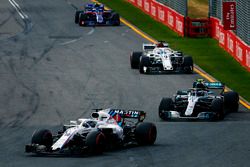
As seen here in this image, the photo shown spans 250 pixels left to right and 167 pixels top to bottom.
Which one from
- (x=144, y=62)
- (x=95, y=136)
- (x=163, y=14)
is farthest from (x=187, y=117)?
(x=163, y=14)

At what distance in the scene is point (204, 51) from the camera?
190 feet

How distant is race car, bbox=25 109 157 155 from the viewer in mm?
29016

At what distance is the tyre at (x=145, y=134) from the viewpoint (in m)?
31.2

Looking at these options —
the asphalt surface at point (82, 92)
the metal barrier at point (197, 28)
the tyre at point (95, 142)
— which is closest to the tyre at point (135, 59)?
the asphalt surface at point (82, 92)

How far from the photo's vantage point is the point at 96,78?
160 feet

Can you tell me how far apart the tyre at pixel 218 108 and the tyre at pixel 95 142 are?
8.78 m

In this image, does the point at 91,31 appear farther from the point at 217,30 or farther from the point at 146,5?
the point at 146,5

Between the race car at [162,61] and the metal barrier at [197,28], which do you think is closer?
the race car at [162,61]

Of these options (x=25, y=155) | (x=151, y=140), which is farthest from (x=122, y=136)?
(x=25, y=155)

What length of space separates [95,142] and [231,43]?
91.7ft

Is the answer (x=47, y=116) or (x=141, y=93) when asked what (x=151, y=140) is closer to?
(x=47, y=116)

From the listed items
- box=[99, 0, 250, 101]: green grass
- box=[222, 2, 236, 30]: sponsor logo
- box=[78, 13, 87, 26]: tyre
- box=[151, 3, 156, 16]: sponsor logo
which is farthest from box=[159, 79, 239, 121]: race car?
box=[151, 3, 156, 16]: sponsor logo

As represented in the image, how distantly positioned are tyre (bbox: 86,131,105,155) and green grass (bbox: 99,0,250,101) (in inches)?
609

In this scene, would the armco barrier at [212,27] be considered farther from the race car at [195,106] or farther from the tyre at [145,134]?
the tyre at [145,134]
